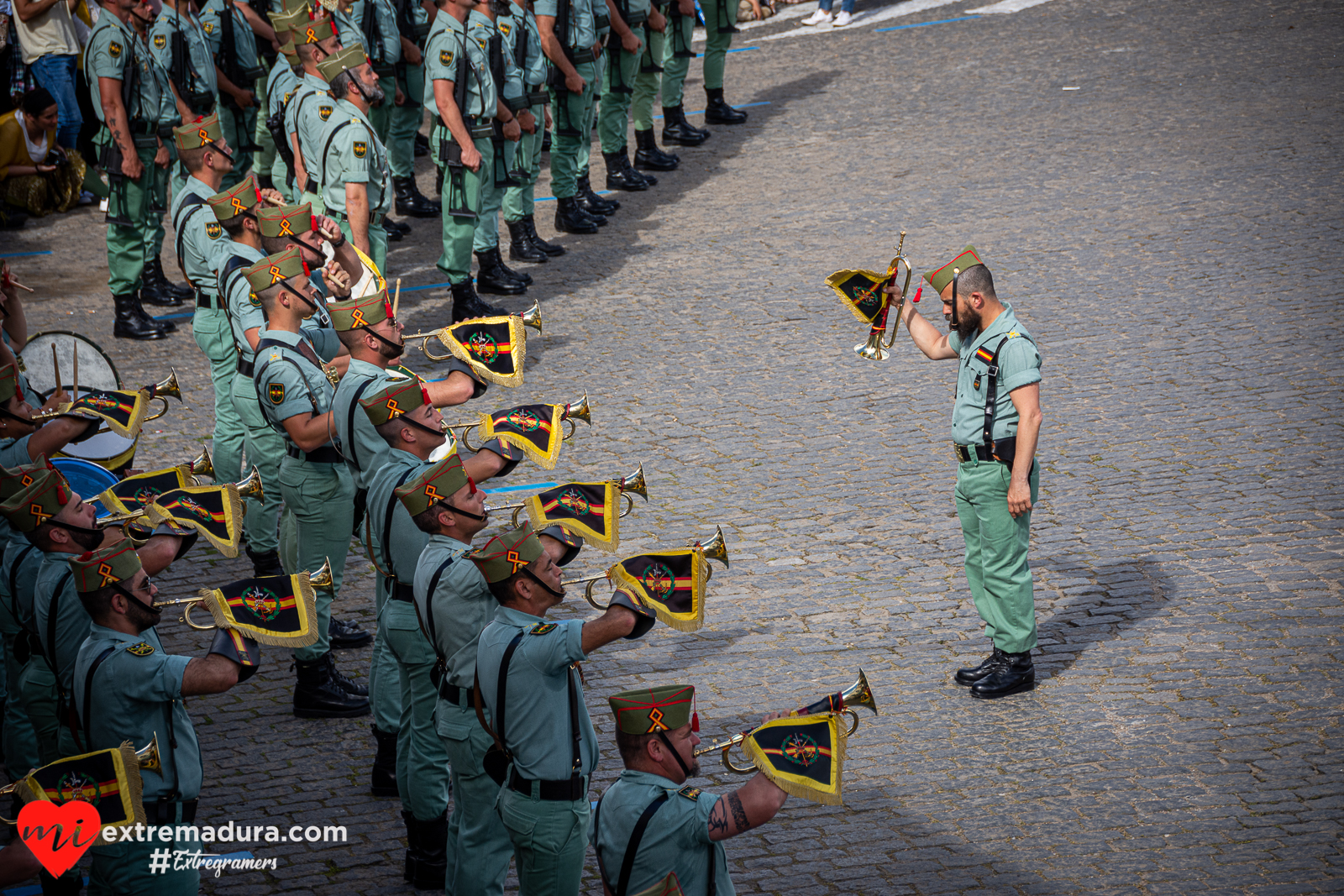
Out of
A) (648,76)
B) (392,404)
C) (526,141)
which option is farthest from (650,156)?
(392,404)

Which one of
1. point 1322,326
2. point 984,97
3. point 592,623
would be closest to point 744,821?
point 592,623

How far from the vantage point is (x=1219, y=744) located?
600 centimetres

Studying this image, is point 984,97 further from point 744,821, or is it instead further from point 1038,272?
point 744,821

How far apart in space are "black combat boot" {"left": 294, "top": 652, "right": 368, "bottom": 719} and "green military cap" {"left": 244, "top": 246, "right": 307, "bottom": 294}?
6.49ft

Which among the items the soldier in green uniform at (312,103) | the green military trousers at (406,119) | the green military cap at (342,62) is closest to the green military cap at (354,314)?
the soldier in green uniform at (312,103)

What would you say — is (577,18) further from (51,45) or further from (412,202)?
(51,45)

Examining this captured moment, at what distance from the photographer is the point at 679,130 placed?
1584 cm

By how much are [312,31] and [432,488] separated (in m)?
6.03

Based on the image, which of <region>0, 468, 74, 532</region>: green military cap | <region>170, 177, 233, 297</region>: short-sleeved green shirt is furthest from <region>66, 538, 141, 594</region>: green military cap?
<region>170, 177, 233, 297</region>: short-sleeved green shirt

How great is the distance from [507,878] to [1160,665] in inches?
136

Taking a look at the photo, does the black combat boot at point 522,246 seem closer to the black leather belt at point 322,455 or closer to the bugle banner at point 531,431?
the black leather belt at point 322,455

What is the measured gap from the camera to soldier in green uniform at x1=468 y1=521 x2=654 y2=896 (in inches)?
177

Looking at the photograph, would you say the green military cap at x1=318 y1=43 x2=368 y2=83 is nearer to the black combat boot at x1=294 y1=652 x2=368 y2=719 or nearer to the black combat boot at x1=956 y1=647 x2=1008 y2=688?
the black combat boot at x1=294 y1=652 x2=368 y2=719

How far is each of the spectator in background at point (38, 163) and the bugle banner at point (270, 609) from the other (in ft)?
35.2
